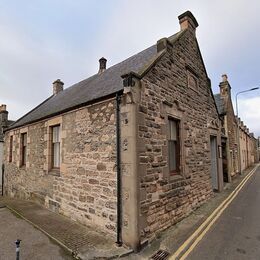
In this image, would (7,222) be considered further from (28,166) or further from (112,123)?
(112,123)

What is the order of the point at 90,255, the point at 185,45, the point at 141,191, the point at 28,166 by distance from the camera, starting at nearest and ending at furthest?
1. the point at 90,255
2. the point at 141,191
3. the point at 185,45
4. the point at 28,166

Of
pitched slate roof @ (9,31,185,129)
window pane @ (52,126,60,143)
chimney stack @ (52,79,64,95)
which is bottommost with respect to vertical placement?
window pane @ (52,126,60,143)

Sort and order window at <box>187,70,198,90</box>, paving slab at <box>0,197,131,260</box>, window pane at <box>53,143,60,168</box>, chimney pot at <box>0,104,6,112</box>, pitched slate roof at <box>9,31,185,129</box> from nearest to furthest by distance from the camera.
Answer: paving slab at <box>0,197,131,260</box> → pitched slate roof at <box>9,31,185,129</box> → window pane at <box>53,143,60,168</box> → window at <box>187,70,198,90</box> → chimney pot at <box>0,104,6,112</box>

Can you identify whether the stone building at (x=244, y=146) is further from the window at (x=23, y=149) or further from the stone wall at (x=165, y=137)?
the window at (x=23, y=149)

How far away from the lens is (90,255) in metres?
4.81

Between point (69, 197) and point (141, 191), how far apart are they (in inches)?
130

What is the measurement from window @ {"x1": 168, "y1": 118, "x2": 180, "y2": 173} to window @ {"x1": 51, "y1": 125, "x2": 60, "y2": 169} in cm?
474

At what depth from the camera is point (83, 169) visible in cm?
707

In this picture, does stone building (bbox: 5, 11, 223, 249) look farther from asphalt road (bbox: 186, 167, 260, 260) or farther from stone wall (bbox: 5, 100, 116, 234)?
asphalt road (bbox: 186, 167, 260, 260)

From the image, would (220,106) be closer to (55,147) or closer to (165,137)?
(165,137)

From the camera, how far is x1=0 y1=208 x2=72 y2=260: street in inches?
194

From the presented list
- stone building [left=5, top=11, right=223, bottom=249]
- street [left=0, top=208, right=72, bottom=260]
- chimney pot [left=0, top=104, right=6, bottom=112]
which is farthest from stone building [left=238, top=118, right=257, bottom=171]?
chimney pot [left=0, top=104, right=6, bottom=112]

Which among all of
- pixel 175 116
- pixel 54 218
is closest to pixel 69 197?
pixel 54 218

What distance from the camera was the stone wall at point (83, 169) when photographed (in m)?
6.11
